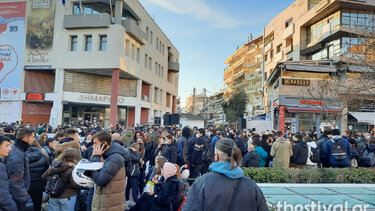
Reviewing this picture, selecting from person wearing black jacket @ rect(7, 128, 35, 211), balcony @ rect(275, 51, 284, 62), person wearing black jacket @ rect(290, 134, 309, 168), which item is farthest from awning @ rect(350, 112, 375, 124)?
person wearing black jacket @ rect(7, 128, 35, 211)

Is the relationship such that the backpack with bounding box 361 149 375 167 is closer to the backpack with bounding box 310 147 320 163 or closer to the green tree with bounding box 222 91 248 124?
the backpack with bounding box 310 147 320 163

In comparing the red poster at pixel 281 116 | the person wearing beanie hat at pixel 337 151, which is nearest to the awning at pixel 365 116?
the red poster at pixel 281 116

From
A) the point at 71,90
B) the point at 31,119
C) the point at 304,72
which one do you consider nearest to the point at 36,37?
the point at 71,90

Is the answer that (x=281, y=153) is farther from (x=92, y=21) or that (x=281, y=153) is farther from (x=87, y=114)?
(x=87, y=114)

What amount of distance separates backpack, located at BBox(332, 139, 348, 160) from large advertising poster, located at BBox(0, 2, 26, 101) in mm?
31494

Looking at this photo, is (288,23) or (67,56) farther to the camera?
(288,23)

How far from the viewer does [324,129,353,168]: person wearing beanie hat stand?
7531 mm

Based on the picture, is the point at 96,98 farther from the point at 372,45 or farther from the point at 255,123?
the point at 372,45

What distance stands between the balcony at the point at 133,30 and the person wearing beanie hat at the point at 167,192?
28303 millimetres

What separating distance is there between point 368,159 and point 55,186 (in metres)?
9.14

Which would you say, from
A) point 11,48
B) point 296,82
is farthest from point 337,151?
point 11,48

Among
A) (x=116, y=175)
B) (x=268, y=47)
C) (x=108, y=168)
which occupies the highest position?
(x=268, y=47)

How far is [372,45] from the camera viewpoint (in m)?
8.88

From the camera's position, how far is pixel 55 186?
12.9 feet
